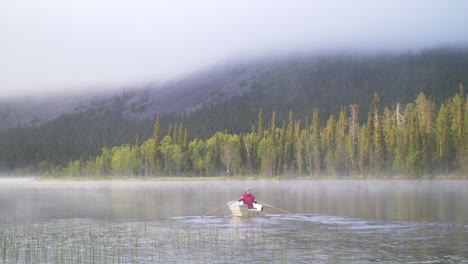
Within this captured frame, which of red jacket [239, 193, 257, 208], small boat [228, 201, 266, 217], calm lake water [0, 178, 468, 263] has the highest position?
red jacket [239, 193, 257, 208]

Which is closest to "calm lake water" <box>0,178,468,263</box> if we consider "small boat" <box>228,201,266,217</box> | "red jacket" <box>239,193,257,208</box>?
"small boat" <box>228,201,266,217</box>

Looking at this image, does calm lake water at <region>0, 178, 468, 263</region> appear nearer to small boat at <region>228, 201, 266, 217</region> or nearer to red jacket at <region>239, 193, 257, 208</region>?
small boat at <region>228, 201, 266, 217</region>

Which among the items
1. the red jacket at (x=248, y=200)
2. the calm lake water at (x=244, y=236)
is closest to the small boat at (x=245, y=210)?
the red jacket at (x=248, y=200)

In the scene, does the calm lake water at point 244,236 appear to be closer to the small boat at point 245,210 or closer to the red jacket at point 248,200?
the small boat at point 245,210

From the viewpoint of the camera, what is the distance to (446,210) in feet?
178

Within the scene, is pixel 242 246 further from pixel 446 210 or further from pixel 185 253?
pixel 446 210

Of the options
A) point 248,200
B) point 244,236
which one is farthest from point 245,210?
point 244,236

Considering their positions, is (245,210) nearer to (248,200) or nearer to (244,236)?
(248,200)

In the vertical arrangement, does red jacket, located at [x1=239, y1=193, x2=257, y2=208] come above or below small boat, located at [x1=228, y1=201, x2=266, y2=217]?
above

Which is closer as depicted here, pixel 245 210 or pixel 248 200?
pixel 245 210

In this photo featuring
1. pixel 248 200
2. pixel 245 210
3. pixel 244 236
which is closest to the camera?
pixel 244 236

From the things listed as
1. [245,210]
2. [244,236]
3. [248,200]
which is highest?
[248,200]

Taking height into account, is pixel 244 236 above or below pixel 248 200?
below

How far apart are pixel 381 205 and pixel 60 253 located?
39782mm
